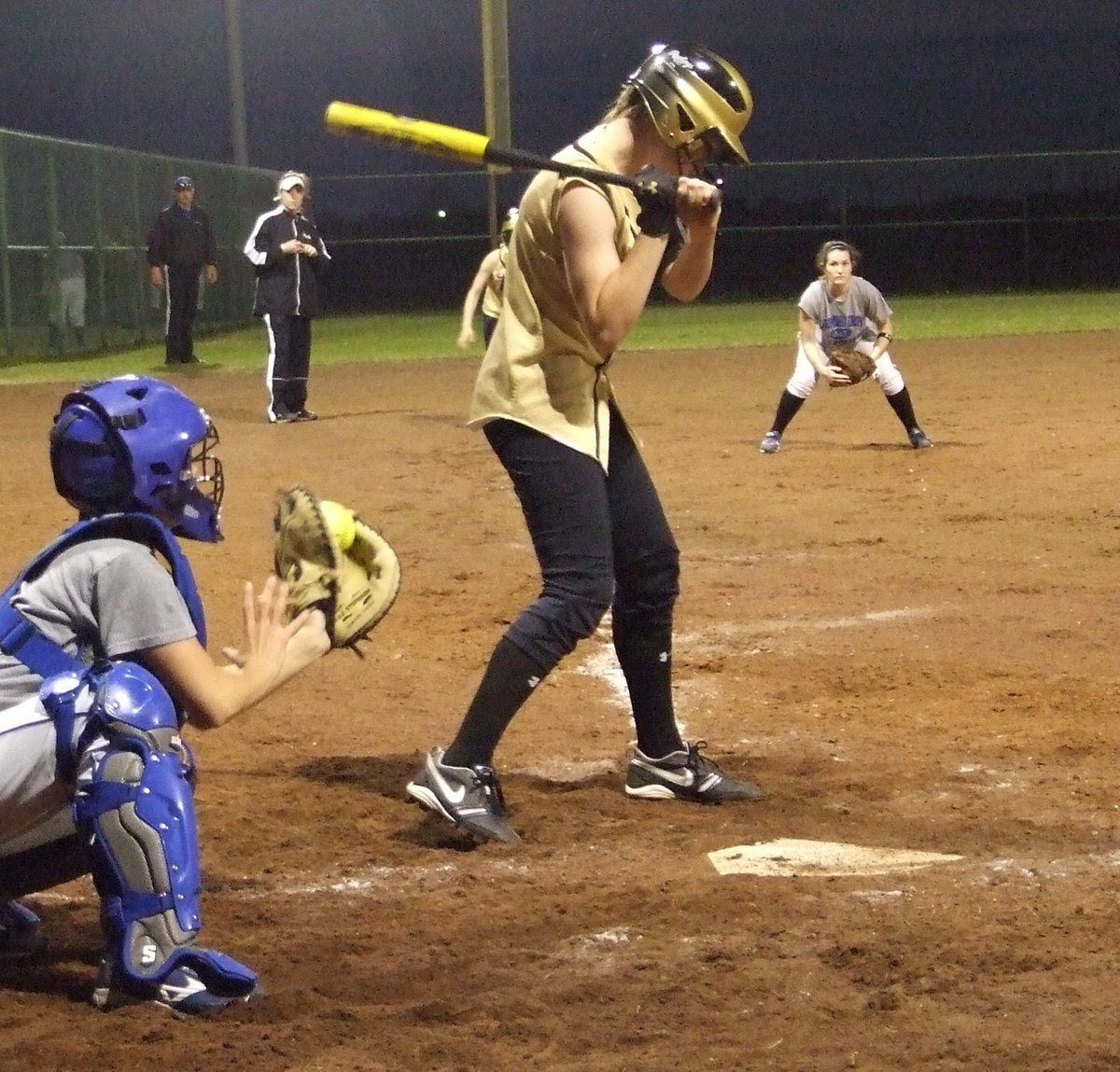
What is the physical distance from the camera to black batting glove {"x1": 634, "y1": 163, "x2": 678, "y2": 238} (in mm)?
4066

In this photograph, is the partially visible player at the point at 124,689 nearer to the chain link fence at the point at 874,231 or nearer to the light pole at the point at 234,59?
the light pole at the point at 234,59

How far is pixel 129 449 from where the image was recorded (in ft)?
10.6

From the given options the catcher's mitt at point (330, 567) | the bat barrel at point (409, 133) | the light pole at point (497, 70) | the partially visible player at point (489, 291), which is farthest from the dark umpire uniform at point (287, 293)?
the catcher's mitt at point (330, 567)

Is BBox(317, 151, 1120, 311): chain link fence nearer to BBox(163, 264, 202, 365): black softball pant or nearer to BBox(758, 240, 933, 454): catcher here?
BBox(163, 264, 202, 365): black softball pant

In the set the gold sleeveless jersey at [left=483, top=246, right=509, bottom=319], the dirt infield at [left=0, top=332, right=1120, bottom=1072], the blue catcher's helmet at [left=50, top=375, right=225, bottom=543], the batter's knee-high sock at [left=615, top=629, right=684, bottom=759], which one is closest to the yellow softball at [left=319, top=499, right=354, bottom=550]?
the blue catcher's helmet at [left=50, top=375, right=225, bottom=543]

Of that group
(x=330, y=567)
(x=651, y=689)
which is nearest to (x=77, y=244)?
(x=651, y=689)

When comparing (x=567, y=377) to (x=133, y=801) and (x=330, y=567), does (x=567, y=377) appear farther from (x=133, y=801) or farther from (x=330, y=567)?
(x=133, y=801)

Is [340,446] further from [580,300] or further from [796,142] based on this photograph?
[796,142]

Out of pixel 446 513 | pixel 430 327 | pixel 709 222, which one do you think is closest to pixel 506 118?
pixel 430 327

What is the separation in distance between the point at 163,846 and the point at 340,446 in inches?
380

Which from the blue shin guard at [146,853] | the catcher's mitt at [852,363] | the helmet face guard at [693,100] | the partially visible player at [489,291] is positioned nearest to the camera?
the blue shin guard at [146,853]

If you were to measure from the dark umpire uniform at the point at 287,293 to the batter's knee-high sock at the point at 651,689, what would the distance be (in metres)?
10.1

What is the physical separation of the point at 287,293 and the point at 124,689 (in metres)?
11.9

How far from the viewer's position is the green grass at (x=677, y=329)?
2164 centimetres
